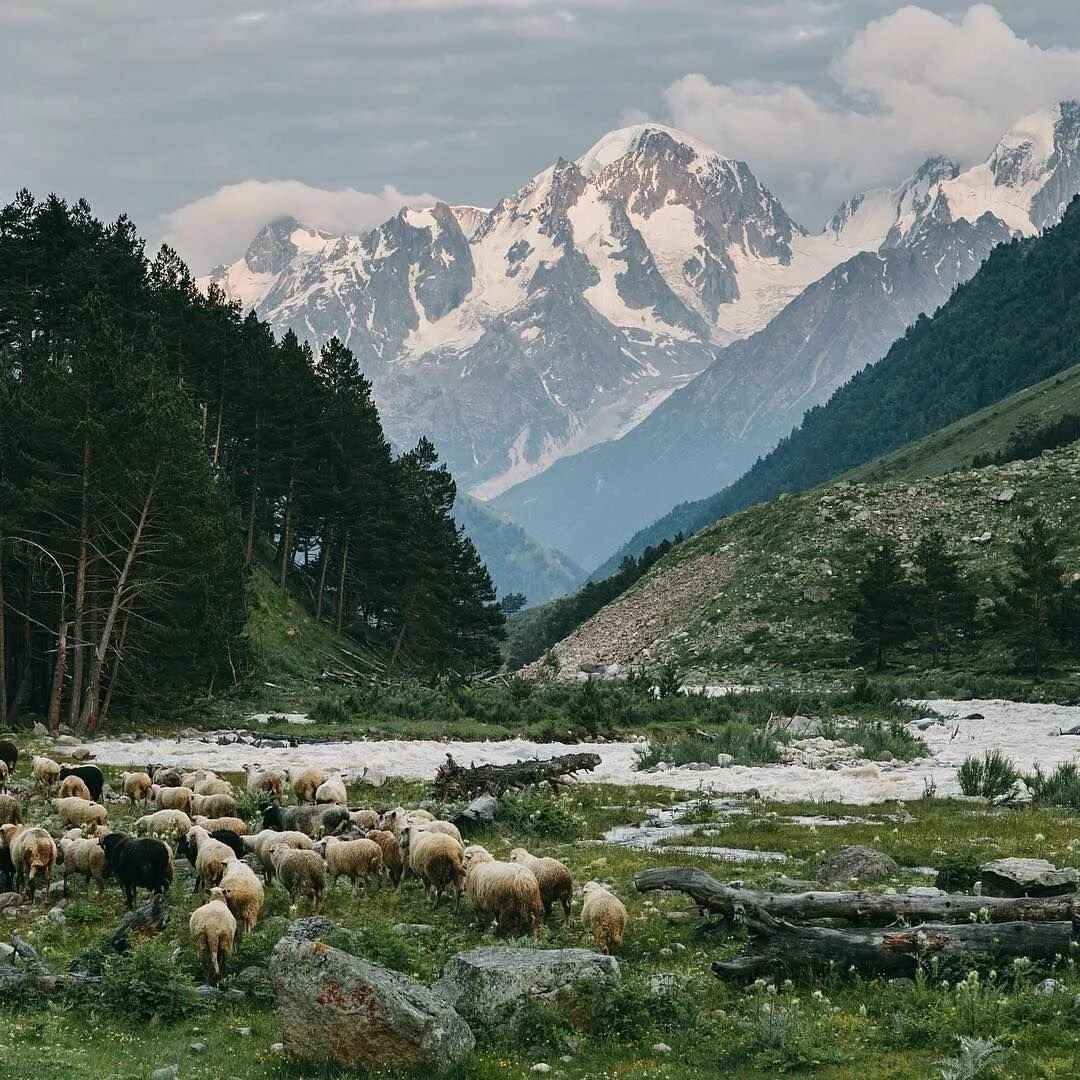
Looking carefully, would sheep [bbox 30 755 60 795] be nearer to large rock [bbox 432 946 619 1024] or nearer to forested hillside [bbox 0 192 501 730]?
forested hillside [bbox 0 192 501 730]

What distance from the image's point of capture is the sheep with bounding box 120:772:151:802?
26719 millimetres

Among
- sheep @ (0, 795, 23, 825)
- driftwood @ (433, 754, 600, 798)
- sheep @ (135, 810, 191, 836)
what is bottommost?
driftwood @ (433, 754, 600, 798)

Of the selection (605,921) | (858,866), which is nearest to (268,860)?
(605,921)

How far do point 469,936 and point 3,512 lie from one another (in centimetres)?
2925

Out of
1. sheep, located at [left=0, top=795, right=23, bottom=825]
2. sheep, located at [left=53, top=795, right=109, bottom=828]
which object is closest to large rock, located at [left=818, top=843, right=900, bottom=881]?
sheep, located at [left=53, top=795, right=109, bottom=828]

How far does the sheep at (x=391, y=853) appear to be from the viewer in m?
20.0

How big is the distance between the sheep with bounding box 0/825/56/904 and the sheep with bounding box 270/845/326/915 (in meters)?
3.58

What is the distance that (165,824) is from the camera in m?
22.0

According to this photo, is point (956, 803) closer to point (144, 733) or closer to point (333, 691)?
point (144, 733)

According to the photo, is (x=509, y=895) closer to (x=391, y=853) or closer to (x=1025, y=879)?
(x=391, y=853)

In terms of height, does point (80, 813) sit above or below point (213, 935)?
above

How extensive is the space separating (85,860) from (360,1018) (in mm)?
9133

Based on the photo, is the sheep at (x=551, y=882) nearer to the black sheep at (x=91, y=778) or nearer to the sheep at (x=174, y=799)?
the sheep at (x=174, y=799)

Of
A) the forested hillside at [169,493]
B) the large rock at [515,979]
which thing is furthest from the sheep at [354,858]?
the forested hillside at [169,493]
